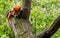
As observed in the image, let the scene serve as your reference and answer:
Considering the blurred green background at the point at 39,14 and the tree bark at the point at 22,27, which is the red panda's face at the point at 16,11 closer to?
the tree bark at the point at 22,27

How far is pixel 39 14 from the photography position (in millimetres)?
4191

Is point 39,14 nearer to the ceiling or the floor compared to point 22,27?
nearer to the floor


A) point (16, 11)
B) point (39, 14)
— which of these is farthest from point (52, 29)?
point (39, 14)

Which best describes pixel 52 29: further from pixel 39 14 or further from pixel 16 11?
pixel 39 14

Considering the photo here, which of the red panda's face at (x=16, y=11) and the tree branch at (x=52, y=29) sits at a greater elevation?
the red panda's face at (x=16, y=11)

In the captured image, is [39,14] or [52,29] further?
[39,14]

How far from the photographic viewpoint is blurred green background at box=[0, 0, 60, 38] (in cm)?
419

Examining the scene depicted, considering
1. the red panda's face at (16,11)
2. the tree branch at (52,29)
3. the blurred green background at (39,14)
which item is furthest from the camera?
the blurred green background at (39,14)

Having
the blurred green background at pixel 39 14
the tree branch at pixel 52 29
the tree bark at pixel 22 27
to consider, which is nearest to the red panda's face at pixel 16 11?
the tree bark at pixel 22 27

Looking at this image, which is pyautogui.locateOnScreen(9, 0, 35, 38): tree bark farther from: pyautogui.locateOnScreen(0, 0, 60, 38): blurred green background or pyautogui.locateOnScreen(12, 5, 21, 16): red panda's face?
pyautogui.locateOnScreen(0, 0, 60, 38): blurred green background

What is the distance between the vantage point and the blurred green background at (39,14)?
419 cm

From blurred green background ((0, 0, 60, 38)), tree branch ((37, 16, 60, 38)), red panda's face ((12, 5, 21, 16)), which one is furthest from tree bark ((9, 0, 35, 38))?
blurred green background ((0, 0, 60, 38))

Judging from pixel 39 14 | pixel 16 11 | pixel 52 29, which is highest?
pixel 16 11

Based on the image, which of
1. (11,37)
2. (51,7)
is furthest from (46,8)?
(11,37)
